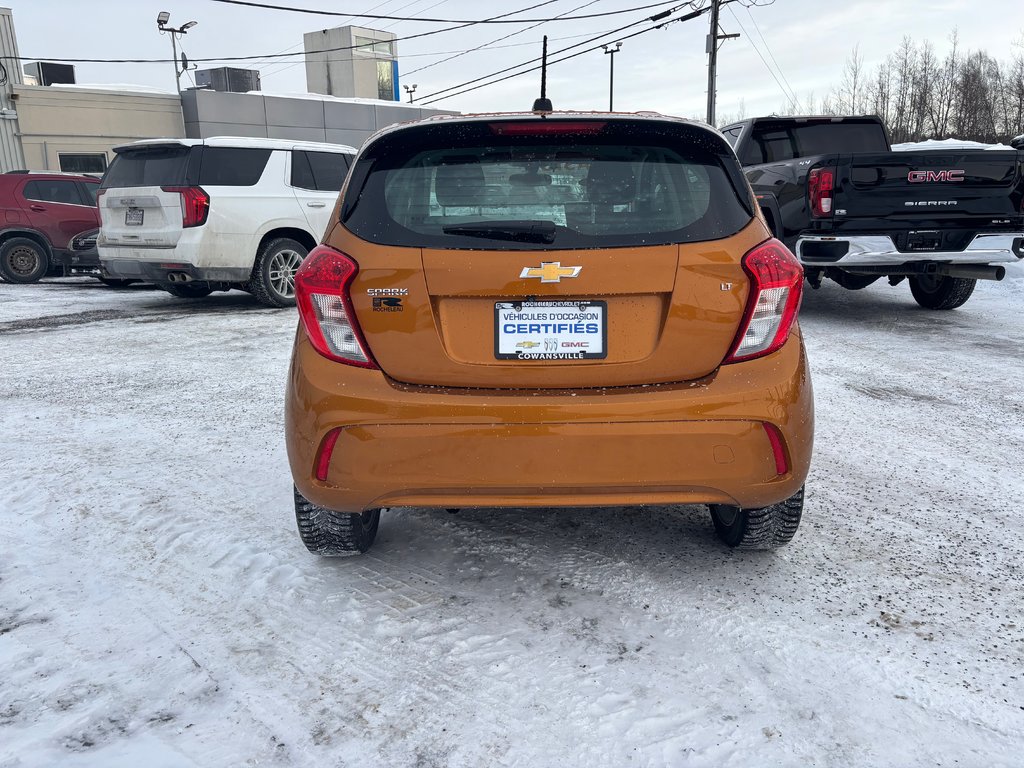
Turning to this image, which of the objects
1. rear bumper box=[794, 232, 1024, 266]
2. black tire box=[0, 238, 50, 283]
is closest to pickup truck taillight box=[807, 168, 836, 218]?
rear bumper box=[794, 232, 1024, 266]

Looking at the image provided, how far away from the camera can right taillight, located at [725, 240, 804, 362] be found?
244cm

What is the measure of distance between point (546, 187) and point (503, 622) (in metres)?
1.40

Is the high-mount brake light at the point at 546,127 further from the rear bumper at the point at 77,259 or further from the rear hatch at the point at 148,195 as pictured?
the rear bumper at the point at 77,259

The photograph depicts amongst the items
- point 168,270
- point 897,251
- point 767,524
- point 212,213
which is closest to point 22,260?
point 168,270

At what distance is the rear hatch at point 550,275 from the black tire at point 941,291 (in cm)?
682

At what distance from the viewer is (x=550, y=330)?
2.38 metres

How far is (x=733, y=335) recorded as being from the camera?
7.98 ft

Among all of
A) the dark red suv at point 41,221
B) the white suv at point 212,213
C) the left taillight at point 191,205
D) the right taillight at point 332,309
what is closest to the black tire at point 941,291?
the white suv at point 212,213

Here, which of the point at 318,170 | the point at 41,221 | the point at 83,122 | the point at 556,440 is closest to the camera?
the point at 556,440

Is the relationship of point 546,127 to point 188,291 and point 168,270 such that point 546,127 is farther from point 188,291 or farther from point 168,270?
point 188,291

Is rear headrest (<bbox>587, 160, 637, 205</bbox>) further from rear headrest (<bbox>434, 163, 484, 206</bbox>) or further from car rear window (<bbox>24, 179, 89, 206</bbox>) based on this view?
car rear window (<bbox>24, 179, 89, 206</bbox>)

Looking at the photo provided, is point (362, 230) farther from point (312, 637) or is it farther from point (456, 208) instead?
point (312, 637)

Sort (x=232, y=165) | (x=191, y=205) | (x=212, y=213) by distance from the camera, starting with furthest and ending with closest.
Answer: (x=232, y=165)
(x=212, y=213)
(x=191, y=205)

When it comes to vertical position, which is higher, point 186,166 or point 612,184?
point 186,166
